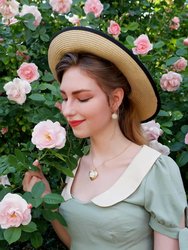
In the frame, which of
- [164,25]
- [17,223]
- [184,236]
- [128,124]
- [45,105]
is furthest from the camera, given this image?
[164,25]

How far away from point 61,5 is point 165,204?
3.23 feet

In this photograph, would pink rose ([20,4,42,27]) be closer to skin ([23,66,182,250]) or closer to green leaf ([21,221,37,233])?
skin ([23,66,182,250])

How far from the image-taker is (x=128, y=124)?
5.96 feet

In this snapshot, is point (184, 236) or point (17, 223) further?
point (184, 236)

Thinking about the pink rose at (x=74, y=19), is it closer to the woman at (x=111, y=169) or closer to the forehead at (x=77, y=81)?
the woman at (x=111, y=169)

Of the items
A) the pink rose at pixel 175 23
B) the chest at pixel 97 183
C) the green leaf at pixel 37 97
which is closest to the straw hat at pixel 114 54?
the green leaf at pixel 37 97

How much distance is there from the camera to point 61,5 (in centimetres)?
213

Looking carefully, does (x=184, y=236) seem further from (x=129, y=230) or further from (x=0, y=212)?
(x=0, y=212)

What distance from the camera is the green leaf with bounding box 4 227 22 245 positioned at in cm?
149

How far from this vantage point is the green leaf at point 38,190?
5.23 ft

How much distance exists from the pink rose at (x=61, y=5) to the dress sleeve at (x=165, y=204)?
867 mm

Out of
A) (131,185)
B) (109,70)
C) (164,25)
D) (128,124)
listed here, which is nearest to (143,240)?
(131,185)

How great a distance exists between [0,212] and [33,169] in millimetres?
208

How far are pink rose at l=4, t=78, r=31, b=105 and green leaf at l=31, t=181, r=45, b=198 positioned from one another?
41 centimetres
